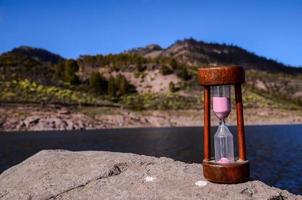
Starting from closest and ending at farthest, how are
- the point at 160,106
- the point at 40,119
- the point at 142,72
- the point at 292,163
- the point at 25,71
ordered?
the point at 292,163 → the point at 40,119 → the point at 160,106 → the point at 25,71 → the point at 142,72

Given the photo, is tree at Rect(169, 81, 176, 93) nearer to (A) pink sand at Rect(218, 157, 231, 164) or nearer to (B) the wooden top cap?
(A) pink sand at Rect(218, 157, 231, 164)

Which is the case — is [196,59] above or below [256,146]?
above

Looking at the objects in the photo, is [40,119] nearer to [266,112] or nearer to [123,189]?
[266,112]

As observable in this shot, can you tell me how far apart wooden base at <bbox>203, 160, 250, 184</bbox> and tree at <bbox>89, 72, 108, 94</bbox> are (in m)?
102

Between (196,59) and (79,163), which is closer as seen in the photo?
(79,163)

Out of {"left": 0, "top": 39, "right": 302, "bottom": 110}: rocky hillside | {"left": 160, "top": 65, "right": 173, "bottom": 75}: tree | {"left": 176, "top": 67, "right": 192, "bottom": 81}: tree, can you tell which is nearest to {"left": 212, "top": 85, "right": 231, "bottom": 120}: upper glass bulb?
{"left": 0, "top": 39, "right": 302, "bottom": 110}: rocky hillside

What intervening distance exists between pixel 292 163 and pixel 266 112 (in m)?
69.6

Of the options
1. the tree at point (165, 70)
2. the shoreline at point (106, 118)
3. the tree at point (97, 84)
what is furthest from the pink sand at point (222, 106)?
the tree at point (165, 70)

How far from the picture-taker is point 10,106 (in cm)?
8450

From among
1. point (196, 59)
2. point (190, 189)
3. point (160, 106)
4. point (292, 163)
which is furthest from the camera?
point (196, 59)

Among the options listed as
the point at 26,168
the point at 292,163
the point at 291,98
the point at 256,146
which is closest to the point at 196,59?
the point at 291,98

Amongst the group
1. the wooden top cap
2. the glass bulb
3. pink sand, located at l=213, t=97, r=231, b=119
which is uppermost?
the wooden top cap

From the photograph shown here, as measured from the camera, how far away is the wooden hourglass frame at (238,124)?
28.9ft

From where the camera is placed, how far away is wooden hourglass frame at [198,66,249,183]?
882 cm
